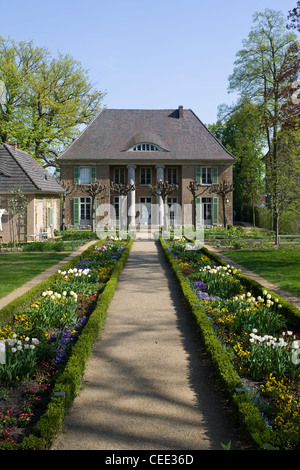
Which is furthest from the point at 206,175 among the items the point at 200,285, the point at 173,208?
the point at 200,285

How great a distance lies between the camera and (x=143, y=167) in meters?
36.7

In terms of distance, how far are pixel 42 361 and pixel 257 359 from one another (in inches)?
116

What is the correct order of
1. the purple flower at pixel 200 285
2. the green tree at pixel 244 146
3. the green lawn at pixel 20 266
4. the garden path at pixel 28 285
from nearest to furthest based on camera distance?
the garden path at pixel 28 285
the purple flower at pixel 200 285
the green lawn at pixel 20 266
the green tree at pixel 244 146

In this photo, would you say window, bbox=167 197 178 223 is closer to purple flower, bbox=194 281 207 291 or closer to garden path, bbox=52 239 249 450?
purple flower, bbox=194 281 207 291

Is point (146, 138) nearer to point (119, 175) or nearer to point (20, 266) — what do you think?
point (119, 175)

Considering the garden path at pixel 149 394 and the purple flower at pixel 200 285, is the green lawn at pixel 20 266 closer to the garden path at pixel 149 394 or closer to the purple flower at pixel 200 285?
the garden path at pixel 149 394

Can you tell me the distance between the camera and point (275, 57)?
103ft

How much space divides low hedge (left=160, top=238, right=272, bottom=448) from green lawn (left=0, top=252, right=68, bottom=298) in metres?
5.18

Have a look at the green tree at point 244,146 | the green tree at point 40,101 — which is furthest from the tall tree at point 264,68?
the green tree at point 40,101

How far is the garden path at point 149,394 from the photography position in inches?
174

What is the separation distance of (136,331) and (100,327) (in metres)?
0.66

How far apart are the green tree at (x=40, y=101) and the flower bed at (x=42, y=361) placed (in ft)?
93.7
